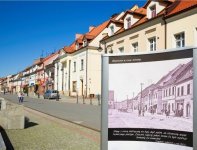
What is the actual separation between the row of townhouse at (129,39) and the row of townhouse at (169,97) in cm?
69

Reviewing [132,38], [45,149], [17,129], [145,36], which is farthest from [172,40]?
[45,149]

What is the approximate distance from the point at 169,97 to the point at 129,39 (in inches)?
1231

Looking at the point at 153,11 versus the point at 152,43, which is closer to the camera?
the point at 152,43

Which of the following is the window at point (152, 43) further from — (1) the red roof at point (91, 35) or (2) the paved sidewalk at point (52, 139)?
(2) the paved sidewalk at point (52, 139)

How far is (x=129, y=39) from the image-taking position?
34.7m

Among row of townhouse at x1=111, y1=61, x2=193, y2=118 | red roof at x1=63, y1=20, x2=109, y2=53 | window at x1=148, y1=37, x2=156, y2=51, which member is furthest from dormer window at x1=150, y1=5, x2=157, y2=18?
row of townhouse at x1=111, y1=61, x2=193, y2=118

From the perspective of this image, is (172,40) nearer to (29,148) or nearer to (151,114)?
(29,148)

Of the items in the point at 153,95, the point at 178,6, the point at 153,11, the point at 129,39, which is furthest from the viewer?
the point at 129,39

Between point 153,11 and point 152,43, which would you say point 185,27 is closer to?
point 152,43

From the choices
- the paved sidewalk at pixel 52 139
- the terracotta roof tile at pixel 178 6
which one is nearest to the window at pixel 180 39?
the terracotta roof tile at pixel 178 6

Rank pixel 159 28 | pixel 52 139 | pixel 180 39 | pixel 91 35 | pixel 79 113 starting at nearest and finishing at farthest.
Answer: pixel 52 139 < pixel 79 113 < pixel 180 39 < pixel 159 28 < pixel 91 35

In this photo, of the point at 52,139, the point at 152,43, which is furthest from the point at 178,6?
the point at 52,139

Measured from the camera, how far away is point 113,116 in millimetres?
4160

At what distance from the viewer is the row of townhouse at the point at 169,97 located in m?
3.63
